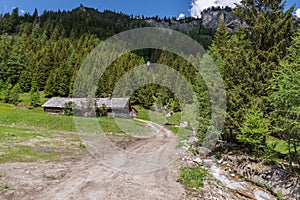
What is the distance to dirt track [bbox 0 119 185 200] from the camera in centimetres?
994

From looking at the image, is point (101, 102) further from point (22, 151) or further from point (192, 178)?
point (192, 178)

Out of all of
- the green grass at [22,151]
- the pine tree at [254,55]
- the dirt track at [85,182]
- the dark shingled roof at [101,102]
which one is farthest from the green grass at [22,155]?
the dark shingled roof at [101,102]

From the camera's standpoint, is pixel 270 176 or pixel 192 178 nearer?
pixel 192 178

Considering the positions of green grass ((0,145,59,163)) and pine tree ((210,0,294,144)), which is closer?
green grass ((0,145,59,163))

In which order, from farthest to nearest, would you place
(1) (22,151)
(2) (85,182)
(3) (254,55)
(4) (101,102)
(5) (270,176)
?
(4) (101,102) → (3) (254,55) → (1) (22,151) → (5) (270,176) → (2) (85,182)

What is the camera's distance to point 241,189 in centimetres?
1340

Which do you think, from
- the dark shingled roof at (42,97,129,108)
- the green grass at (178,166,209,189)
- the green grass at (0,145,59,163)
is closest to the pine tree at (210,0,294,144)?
the green grass at (178,166,209,189)

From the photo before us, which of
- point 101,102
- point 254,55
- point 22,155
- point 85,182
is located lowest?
point 85,182

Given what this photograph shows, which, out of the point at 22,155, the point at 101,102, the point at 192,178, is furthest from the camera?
the point at 101,102

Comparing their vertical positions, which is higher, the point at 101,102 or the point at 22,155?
the point at 101,102

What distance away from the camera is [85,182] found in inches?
452

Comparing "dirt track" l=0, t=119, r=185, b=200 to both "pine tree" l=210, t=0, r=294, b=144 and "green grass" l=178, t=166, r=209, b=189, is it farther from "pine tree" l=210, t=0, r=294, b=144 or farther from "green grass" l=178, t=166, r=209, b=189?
"pine tree" l=210, t=0, r=294, b=144

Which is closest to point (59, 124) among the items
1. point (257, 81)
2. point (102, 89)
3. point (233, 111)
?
point (233, 111)

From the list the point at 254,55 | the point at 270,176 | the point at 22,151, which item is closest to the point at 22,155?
the point at 22,151
